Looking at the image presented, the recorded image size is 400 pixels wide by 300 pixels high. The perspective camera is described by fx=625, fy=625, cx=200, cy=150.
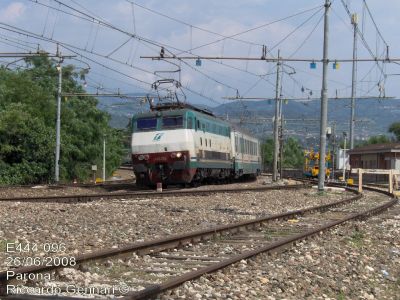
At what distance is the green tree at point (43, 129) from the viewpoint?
38459 mm

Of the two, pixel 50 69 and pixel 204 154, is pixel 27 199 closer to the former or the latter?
pixel 204 154

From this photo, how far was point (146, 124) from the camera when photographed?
27125 mm

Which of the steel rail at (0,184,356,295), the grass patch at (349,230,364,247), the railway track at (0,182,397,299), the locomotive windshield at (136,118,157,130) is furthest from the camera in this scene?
the locomotive windshield at (136,118,157,130)

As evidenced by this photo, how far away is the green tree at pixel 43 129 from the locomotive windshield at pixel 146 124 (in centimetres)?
1285

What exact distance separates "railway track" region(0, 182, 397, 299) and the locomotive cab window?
41.1 ft

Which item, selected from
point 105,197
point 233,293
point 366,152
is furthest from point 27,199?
point 366,152

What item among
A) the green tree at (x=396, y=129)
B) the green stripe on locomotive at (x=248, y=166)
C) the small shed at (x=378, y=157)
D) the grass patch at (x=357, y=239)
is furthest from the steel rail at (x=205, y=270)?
the green tree at (x=396, y=129)

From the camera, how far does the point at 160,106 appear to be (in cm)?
2858

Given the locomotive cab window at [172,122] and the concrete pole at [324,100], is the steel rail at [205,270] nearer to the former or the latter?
the locomotive cab window at [172,122]

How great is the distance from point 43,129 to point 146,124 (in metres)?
15.9

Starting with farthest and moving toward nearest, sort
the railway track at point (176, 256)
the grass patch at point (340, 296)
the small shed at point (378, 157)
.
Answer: the small shed at point (378, 157) → the grass patch at point (340, 296) → the railway track at point (176, 256)

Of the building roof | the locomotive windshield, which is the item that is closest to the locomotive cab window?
the locomotive windshield

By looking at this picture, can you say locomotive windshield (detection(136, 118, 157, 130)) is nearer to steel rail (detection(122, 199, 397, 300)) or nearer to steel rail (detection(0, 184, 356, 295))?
steel rail (detection(0, 184, 356, 295))

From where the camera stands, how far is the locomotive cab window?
85.8 feet
